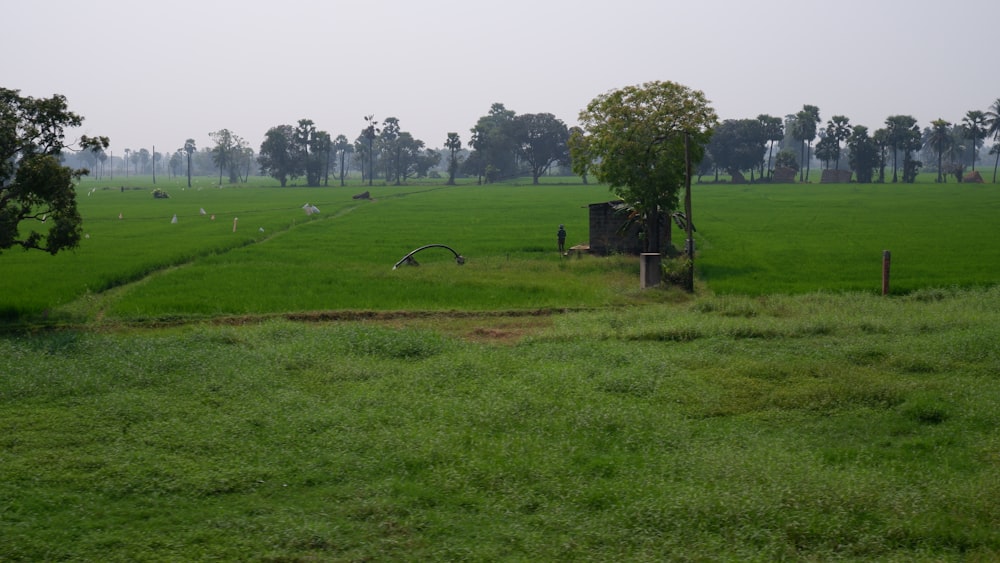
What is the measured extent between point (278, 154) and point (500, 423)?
10234 centimetres

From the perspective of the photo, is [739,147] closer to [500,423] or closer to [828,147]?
[828,147]

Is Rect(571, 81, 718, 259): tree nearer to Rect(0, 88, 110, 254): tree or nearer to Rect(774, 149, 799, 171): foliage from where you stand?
Rect(0, 88, 110, 254): tree

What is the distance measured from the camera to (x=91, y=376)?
991 cm

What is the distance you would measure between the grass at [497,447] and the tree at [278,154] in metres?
96.1

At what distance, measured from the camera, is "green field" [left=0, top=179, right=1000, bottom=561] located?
6.04 meters

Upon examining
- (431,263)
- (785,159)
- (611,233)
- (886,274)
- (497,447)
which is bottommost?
(497,447)

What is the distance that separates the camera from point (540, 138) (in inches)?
4432

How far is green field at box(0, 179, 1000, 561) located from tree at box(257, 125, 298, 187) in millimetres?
89068

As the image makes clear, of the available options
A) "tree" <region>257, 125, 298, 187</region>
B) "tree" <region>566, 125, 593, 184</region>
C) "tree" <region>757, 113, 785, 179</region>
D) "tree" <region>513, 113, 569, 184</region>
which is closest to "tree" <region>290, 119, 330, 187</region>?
"tree" <region>257, 125, 298, 187</region>

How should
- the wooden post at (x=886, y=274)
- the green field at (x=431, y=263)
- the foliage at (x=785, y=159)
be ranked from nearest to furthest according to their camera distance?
the green field at (x=431, y=263), the wooden post at (x=886, y=274), the foliage at (x=785, y=159)

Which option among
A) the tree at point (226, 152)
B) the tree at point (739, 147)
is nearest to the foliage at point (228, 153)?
the tree at point (226, 152)

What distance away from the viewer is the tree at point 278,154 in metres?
105

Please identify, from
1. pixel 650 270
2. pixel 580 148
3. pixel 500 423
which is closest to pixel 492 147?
pixel 580 148

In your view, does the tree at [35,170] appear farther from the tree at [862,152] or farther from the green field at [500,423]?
the tree at [862,152]
